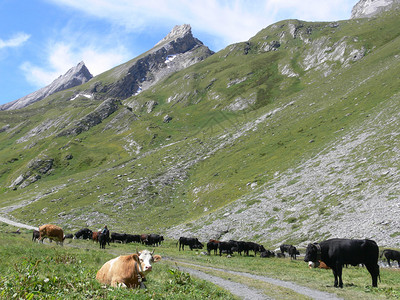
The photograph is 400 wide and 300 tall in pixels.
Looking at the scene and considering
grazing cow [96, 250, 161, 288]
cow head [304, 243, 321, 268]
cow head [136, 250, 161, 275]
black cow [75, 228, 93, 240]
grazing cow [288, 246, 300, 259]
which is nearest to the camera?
grazing cow [96, 250, 161, 288]

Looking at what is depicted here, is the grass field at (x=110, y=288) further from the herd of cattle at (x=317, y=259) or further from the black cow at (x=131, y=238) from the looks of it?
the black cow at (x=131, y=238)

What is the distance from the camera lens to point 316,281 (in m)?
17.9

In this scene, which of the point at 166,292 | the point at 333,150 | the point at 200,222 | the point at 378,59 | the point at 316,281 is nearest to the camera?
the point at 166,292

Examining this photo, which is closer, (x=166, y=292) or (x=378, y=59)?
(x=166, y=292)

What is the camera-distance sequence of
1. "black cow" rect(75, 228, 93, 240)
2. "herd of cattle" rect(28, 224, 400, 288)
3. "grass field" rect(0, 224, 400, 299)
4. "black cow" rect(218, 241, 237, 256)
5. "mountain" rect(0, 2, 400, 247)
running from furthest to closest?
1. "black cow" rect(75, 228, 93, 240)
2. "mountain" rect(0, 2, 400, 247)
3. "black cow" rect(218, 241, 237, 256)
4. "herd of cattle" rect(28, 224, 400, 288)
5. "grass field" rect(0, 224, 400, 299)

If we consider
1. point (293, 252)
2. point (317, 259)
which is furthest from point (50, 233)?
point (293, 252)

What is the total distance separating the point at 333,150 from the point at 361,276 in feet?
135

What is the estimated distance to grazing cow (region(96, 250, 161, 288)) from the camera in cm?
1072

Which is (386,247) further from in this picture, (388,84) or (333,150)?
(388,84)

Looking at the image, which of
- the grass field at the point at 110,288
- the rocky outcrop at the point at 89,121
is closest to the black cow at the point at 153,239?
the grass field at the point at 110,288

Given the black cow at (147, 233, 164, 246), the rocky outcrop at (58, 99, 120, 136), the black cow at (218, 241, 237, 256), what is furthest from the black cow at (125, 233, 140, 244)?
the rocky outcrop at (58, 99, 120, 136)

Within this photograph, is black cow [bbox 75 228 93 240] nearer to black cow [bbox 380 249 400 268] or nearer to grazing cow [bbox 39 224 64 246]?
grazing cow [bbox 39 224 64 246]

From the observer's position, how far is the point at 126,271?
1088cm

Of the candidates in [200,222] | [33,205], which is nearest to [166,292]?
[200,222]
